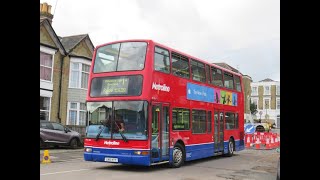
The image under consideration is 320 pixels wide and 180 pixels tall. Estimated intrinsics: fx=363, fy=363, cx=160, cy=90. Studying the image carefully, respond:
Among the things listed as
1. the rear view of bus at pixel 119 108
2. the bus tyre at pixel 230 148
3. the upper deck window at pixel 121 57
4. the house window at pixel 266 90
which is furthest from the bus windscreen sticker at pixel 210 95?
the house window at pixel 266 90

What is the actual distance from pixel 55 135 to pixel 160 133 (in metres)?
9.53

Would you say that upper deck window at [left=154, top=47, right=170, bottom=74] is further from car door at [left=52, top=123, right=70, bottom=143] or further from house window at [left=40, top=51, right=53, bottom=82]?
house window at [left=40, top=51, right=53, bottom=82]

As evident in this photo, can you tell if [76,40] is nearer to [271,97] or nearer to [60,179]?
[60,179]

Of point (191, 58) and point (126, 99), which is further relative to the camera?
point (191, 58)

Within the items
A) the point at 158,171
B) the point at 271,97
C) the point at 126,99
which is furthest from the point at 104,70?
the point at 271,97

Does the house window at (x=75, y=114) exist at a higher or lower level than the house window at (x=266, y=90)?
lower

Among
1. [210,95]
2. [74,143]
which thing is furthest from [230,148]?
[74,143]

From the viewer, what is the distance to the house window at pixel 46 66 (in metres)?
24.1

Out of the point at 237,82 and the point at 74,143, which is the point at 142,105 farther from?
the point at 74,143

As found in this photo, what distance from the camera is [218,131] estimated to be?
16422 mm

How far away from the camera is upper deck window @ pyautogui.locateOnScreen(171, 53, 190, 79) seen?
13.1 meters

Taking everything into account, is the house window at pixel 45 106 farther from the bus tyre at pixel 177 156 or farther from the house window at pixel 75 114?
the bus tyre at pixel 177 156

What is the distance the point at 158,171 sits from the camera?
11.8 m
